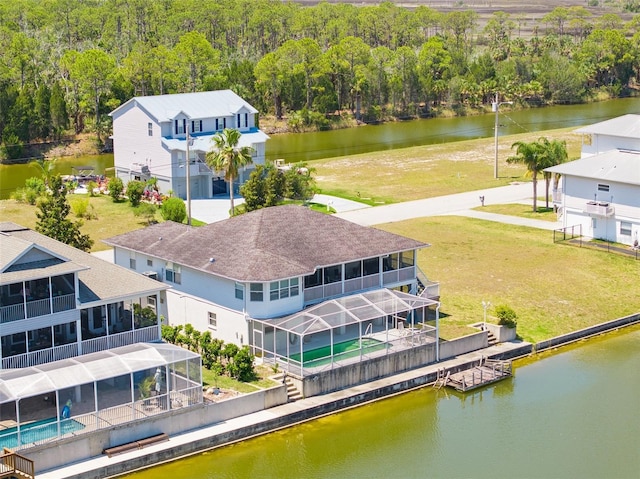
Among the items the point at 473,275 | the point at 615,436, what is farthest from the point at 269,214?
the point at 615,436

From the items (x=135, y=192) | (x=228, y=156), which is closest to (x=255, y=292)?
(x=228, y=156)

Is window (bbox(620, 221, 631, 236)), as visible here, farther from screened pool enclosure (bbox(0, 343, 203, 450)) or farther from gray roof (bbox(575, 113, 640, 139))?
screened pool enclosure (bbox(0, 343, 203, 450))

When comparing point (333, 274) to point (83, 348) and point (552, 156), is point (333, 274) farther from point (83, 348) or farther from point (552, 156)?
point (552, 156)

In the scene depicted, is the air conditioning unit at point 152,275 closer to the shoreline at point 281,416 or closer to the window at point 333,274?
the window at point 333,274

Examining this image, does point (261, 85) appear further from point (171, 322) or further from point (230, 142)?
point (171, 322)

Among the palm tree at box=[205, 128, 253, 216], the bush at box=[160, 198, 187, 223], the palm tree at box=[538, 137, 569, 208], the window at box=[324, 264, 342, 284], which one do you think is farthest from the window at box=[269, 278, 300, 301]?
the palm tree at box=[538, 137, 569, 208]

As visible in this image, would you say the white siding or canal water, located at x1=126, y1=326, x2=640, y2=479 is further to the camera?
the white siding
